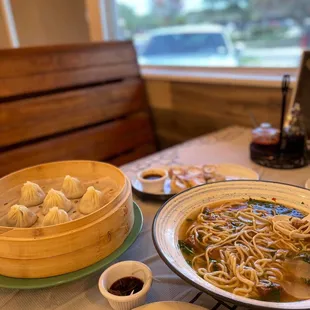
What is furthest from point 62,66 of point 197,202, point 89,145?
point 197,202

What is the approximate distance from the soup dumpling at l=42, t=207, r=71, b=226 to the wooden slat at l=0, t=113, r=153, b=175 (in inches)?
51.1

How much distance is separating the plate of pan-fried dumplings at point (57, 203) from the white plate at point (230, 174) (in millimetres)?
241

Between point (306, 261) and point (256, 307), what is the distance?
26 cm

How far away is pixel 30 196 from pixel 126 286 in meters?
A: 0.40

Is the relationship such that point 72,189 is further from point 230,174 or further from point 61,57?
point 61,57

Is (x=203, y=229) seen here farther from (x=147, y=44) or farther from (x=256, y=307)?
(x=147, y=44)

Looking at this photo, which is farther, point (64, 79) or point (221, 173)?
point (64, 79)

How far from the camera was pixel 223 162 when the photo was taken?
1504 millimetres

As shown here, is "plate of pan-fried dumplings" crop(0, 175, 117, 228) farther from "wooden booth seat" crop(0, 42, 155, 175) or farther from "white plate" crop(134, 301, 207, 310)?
"wooden booth seat" crop(0, 42, 155, 175)

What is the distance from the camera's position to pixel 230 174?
135 cm

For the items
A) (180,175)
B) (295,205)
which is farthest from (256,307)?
(180,175)

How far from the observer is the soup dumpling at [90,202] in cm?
89

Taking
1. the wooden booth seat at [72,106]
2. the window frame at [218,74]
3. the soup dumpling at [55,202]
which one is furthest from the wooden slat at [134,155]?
the soup dumpling at [55,202]

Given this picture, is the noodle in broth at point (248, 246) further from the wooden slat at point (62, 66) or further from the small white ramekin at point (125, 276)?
the wooden slat at point (62, 66)
